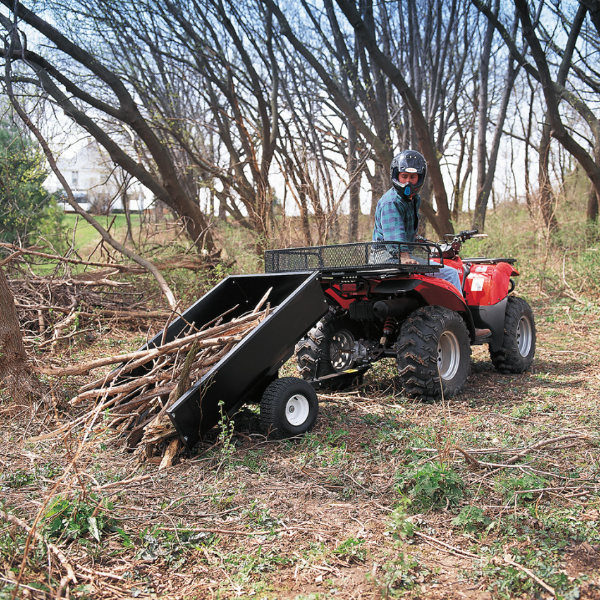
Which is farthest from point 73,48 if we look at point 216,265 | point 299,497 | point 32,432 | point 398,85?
point 299,497

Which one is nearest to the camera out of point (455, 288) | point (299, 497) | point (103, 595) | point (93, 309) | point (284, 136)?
point (103, 595)

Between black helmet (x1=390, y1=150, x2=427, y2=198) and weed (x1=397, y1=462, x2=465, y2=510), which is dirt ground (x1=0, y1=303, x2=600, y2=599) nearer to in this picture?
weed (x1=397, y1=462, x2=465, y2=510)

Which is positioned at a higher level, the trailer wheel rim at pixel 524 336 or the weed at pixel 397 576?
the trailer wheel rim at pixel 524 336

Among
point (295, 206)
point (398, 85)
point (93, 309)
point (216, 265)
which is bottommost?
point (93, 309)

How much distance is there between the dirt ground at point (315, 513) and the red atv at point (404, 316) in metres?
0.76

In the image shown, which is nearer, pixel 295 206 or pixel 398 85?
pixel 295 206

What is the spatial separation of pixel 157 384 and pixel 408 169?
2920 mm

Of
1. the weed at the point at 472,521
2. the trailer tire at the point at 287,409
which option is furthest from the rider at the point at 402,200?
the weed at the point at 472,521

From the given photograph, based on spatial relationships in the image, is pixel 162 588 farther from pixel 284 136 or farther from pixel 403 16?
pixel 403 16

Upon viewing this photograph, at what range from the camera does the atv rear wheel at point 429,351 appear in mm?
4961

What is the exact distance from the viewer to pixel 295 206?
9953 mm

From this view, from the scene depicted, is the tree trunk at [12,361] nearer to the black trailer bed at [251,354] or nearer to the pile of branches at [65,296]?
the black trailer bed at [251,354]

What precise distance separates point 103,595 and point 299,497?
1.16 metres

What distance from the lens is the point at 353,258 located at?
16.0 feet
